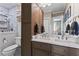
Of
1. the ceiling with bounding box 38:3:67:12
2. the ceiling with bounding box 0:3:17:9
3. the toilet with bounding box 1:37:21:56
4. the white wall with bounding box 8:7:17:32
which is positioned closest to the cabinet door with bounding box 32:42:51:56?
the toilet with bounding box 1:37:21:56

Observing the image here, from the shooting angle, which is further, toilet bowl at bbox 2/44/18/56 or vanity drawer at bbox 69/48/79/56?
toilet bowl at bbox 2/44/18/56

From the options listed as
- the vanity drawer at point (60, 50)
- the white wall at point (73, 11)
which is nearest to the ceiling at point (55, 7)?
the white wall at point (73, 11)

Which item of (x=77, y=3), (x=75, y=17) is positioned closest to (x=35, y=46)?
(x=75, y=17)

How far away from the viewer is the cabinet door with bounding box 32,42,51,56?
167 centimetres

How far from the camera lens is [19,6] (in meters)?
1.69

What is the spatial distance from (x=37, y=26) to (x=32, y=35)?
0.16 metres

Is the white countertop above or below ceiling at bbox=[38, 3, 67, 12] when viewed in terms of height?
below

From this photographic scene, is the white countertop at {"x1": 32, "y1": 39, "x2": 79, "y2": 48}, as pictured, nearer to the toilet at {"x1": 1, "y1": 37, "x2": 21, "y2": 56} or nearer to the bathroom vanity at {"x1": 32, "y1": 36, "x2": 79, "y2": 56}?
the bathroom vanity at {"x1": 32, "y1": 36, "x2": 79, "y2": 56}

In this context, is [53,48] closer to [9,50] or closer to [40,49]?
[40,49]

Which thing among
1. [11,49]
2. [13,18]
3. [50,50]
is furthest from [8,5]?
[50,50]

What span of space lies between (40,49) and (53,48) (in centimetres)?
20

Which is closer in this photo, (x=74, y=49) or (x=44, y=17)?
(x=74, y=49)

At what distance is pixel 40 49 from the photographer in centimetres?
169

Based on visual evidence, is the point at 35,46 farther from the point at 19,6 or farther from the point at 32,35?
the point at 19,6
